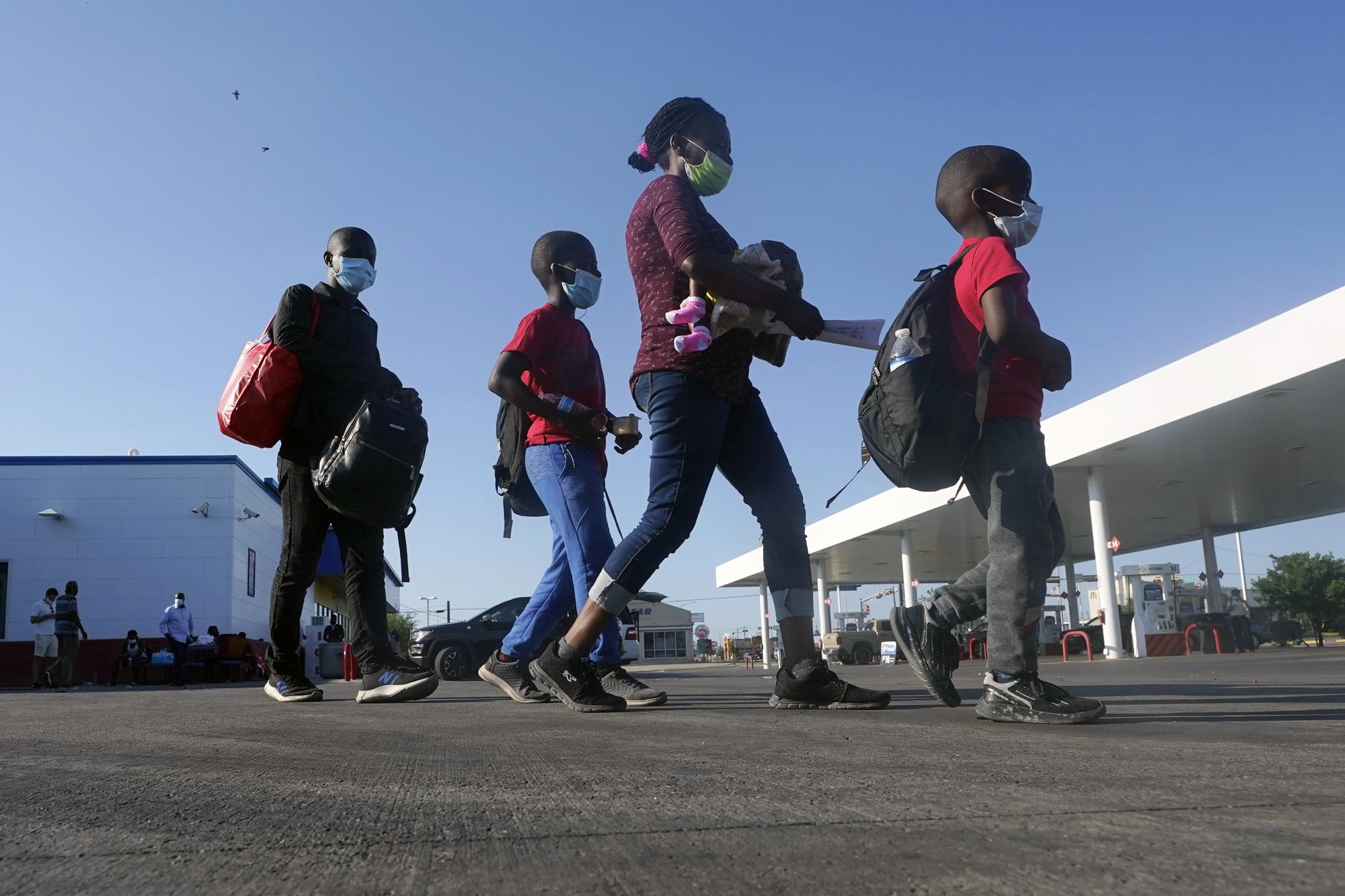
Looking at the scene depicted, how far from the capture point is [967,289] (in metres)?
3.31

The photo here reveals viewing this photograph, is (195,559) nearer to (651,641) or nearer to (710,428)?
(710,428)

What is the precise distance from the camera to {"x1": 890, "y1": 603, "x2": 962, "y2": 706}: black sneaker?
3414 mm

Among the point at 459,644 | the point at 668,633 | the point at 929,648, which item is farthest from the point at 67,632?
the point at 668,633

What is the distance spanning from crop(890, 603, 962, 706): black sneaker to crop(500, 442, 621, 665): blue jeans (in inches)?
54.5

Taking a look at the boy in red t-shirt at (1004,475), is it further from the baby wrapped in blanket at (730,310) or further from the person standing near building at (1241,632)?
the person standing near building at (1241,632)

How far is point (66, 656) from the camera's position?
1461 cm

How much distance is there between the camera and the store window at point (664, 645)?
6869cm

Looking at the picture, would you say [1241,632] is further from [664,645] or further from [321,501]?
[664,645]

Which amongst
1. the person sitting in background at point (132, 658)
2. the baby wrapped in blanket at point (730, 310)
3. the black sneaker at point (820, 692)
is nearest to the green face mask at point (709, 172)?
the baby wrapped in blanket at point (730, 310)

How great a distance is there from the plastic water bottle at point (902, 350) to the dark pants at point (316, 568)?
2.78 meters

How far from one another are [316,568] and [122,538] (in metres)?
18.8

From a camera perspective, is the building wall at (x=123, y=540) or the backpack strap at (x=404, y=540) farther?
the building wall at (x=123, y=540)

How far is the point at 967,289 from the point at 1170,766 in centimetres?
181

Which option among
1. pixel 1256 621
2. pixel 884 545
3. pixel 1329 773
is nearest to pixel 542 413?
pixel 1329 773
